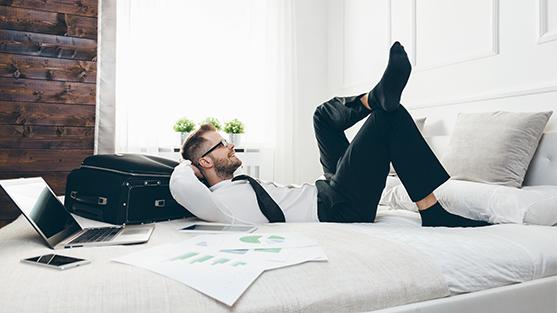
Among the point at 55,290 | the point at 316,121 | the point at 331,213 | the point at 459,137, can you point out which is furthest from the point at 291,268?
the point at 459,137

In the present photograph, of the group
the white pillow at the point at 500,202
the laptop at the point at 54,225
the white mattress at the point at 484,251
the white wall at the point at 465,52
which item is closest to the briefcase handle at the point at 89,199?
the laptop at the point at 54,225

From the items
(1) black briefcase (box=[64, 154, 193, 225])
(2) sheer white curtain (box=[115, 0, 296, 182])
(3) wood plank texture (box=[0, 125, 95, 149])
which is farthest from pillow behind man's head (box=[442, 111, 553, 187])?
(3) wood plank texture (box=[0, 125, 95, 149])

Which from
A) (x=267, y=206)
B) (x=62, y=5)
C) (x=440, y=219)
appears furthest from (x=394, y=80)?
(x=62, y=5)

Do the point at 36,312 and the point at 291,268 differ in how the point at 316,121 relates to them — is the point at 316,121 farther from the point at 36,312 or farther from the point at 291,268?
the point at 36,312

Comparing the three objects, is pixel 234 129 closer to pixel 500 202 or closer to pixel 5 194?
pixel 5 194

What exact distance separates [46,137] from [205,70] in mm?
1258

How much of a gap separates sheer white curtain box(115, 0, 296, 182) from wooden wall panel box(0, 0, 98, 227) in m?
0.23

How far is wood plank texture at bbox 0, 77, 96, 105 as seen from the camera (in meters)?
3.08

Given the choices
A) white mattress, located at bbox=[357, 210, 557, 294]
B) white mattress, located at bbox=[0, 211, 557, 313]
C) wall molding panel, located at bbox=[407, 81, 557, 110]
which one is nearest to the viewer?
white mattress, located at bbox=[0, 211, 557, 313]

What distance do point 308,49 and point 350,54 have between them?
451 mm

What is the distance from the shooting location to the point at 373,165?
167 cm

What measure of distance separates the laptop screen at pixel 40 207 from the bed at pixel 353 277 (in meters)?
0.06

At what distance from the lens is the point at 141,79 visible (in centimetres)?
345

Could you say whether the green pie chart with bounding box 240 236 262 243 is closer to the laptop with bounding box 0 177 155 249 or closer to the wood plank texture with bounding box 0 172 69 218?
the laptop with bounding box 0 177 155 249
